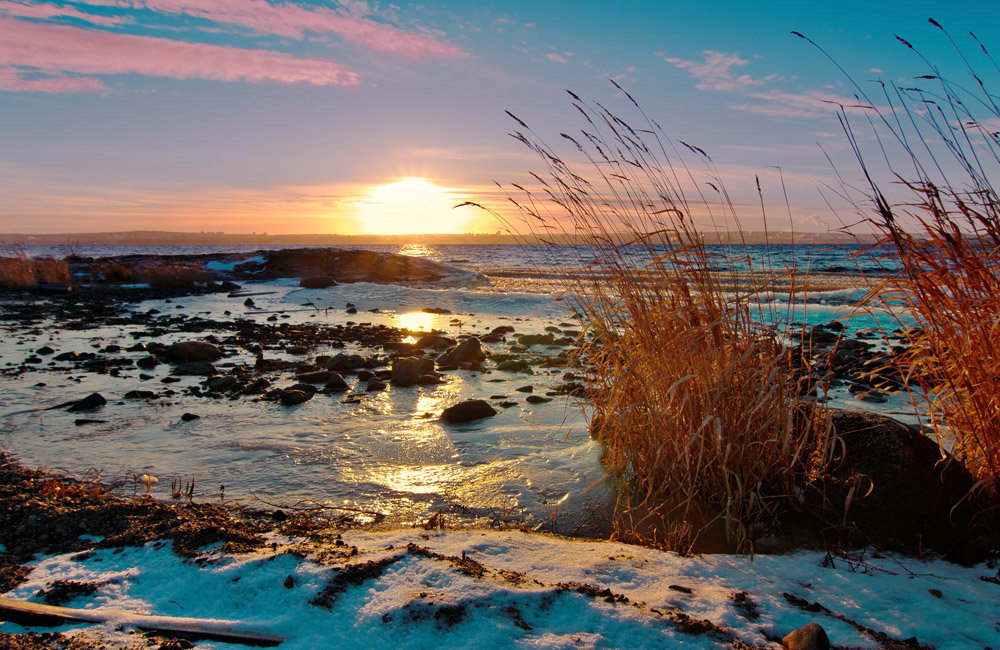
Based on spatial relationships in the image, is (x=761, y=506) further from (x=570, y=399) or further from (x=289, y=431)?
(x=289, y=431)

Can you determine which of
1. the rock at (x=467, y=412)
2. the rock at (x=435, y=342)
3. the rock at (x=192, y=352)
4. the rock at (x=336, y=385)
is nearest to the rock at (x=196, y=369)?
the rock at (x=192, y=352)

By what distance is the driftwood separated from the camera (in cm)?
178

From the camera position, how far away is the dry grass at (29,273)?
1658cm

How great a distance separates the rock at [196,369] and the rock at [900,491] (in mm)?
6576

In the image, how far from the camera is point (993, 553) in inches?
97.9

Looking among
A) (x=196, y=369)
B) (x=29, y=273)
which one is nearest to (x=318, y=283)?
(x=29, y=273)

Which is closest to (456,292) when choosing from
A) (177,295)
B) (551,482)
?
(177,295)

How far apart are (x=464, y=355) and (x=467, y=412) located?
8.50 feet

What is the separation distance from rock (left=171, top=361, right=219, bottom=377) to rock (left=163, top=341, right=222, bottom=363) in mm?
423

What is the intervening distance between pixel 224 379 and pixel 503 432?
354 centimetres

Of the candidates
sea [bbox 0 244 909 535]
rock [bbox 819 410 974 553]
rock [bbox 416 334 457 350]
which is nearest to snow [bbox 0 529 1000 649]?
rock [bbox 819 410 974 553]

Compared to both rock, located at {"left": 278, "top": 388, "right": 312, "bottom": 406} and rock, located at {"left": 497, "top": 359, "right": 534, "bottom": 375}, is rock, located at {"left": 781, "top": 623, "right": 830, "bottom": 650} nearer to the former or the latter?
rock, located at {"left": 278, "top": 388, "right": 312, "bottom": 406}

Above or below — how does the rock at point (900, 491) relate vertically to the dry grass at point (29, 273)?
below

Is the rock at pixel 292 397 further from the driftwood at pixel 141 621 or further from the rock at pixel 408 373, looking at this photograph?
the driftwood at pixel 141 621
